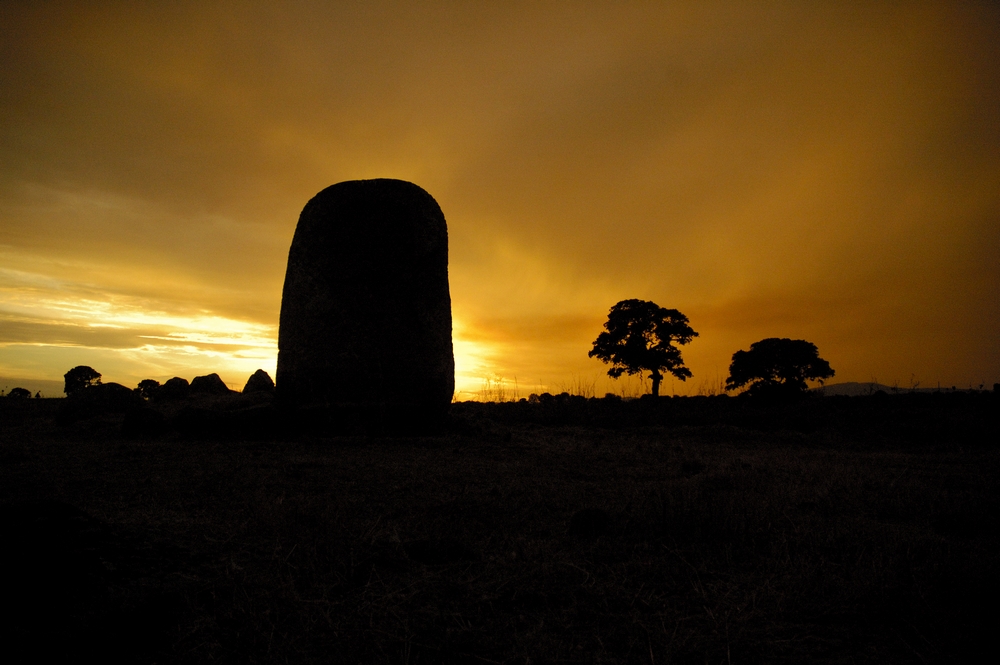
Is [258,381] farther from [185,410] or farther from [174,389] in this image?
[185,410]

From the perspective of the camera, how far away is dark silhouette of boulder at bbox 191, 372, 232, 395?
1474cm

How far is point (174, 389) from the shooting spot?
14.4 meters

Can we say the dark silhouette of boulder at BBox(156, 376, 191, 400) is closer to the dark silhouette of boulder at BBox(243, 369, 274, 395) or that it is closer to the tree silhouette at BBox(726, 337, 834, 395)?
the dark silhouette of boulder at BBox(243, 369, 274, 395)

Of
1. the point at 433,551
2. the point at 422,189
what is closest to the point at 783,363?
the point at 422,189

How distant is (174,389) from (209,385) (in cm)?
84

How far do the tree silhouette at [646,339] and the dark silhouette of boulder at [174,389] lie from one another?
21.2 m

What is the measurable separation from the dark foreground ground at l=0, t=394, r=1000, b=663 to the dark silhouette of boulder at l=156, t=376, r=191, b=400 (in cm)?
976

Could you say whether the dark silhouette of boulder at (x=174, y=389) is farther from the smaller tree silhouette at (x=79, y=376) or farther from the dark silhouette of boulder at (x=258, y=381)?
the smaller tree silhouette at (x=79, y=376)

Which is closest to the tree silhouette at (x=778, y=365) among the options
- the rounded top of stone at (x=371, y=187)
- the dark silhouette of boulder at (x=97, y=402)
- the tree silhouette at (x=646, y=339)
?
the tree silhouette at (x=646, y=339)

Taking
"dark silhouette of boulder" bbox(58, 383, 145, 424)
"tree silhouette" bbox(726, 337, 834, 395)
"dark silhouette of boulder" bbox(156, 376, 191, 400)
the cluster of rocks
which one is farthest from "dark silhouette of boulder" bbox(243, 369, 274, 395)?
"tree silhouette" bbox(726, 337, 834, 395)

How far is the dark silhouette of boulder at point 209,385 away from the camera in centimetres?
1474

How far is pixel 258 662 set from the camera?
1.64 meters

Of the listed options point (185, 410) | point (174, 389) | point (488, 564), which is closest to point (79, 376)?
point (174, 389)

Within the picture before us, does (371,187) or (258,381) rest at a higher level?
(371,187)
